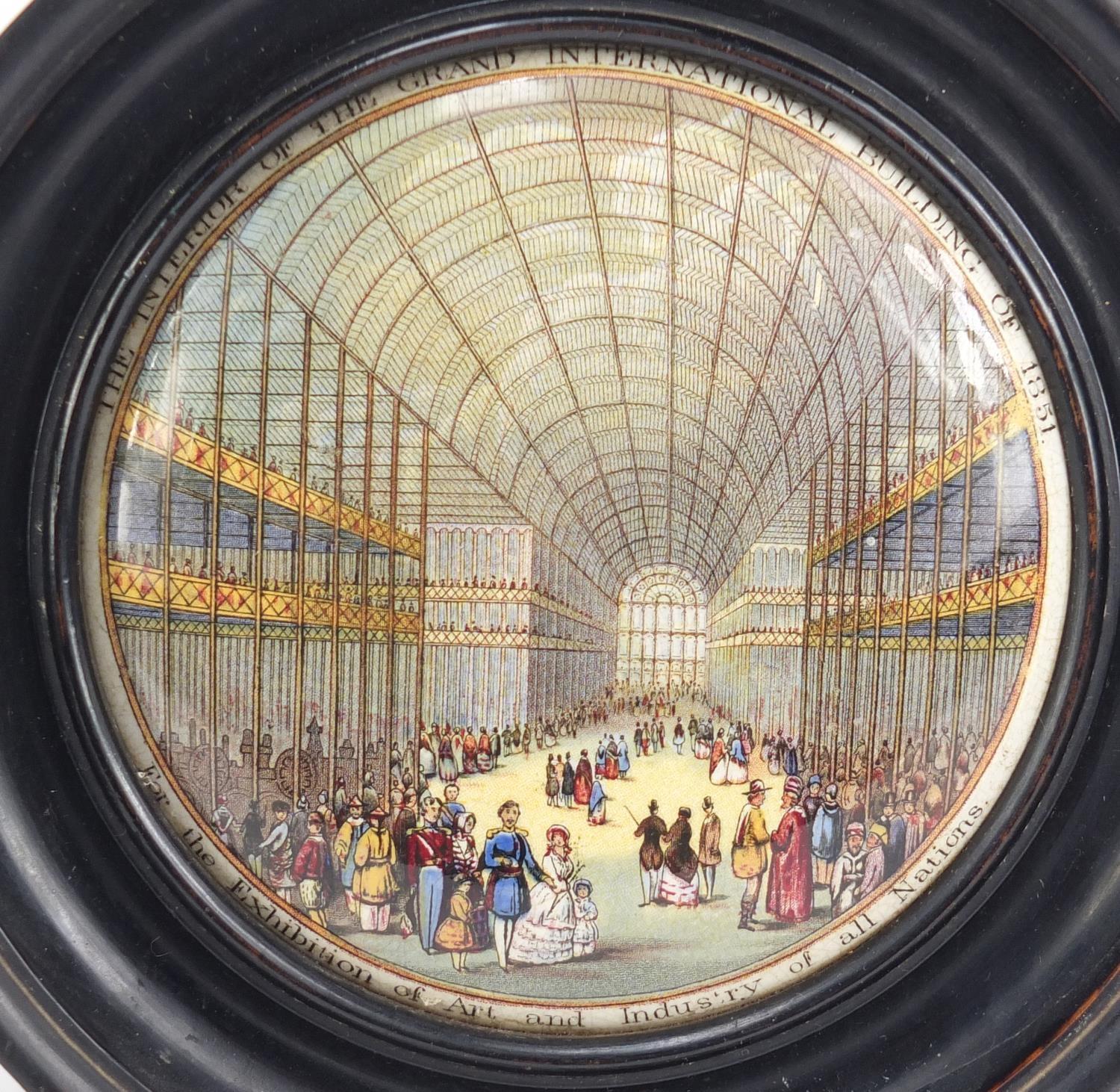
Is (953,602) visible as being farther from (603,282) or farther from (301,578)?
(301,578)

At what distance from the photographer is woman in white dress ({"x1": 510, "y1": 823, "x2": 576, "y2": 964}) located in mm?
2697

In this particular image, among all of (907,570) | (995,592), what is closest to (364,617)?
(907,570)

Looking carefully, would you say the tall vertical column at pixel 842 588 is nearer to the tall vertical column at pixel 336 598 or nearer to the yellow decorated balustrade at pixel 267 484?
the yellow decorated balustrade at pixel 267 484

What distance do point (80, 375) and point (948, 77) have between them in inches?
91.6

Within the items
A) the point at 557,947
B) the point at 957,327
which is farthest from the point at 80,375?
the point at 957,327

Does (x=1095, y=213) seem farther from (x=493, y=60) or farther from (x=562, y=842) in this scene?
(x=562, y=842)

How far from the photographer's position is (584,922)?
2.72m

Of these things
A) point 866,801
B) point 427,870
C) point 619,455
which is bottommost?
point 427,870

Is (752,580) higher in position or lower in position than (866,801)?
higher

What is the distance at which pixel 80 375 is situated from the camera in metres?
2.58

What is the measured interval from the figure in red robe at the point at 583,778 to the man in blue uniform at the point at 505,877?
21cm

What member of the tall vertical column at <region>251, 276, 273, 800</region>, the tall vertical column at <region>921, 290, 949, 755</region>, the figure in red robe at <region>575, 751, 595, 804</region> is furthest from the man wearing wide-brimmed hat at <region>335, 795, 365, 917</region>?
the tall vertical column at <region>921, 290, 949, 755</region>

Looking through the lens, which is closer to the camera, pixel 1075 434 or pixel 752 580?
pixel 1075 434

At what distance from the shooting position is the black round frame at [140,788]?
2441mm
